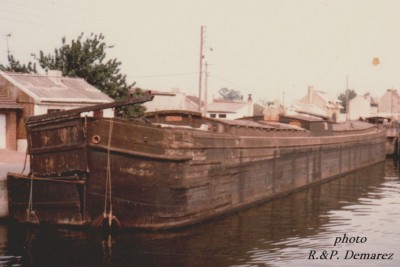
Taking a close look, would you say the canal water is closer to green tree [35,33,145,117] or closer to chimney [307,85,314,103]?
green tree [35,33,145,117]

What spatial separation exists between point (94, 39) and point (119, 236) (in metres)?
29.4

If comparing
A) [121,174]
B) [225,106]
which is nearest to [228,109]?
[225,106]

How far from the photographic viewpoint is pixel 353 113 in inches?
3708

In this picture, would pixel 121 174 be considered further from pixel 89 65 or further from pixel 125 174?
pixel 89 65

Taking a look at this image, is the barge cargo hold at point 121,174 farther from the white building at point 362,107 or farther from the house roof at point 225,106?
the white building at point 362,107

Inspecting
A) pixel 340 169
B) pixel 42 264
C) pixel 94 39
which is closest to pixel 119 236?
pixel 42 264

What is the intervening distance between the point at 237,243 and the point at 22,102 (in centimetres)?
1941

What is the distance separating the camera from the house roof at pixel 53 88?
28828 millimetres

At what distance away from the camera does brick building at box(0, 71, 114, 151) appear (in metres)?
28.2

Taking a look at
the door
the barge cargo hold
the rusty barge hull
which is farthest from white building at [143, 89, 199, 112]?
the rusty barge hull

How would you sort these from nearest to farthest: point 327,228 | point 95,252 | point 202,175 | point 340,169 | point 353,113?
point 95,252 < point 202,175 < point 327,228 < point 340,169 < point 353,113

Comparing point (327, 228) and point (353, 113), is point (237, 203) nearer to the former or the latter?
point (327, 228)

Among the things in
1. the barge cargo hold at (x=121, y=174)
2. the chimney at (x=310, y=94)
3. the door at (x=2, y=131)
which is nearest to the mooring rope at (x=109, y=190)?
the barge cargo hold at (x=121, y=174)

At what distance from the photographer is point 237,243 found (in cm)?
1365
